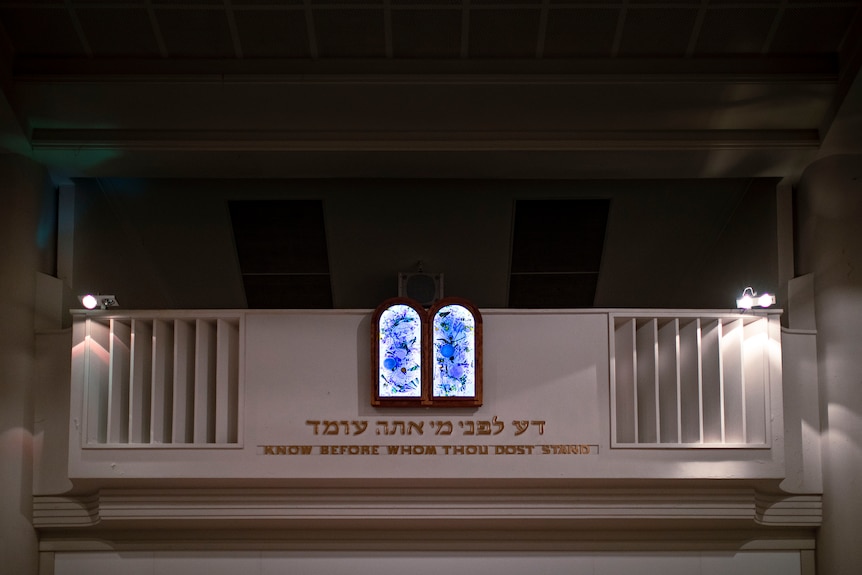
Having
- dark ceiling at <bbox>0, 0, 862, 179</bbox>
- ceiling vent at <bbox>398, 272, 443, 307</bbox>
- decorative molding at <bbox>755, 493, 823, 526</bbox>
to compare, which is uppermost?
dark ceiling at <bbox>0, 0, 862, 179</bbox>

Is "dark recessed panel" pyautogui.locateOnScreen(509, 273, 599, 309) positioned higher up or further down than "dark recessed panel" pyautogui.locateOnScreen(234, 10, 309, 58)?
further down

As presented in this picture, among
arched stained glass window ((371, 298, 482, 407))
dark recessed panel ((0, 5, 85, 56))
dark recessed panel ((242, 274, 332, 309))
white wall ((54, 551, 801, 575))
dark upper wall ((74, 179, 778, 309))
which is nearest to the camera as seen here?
dark recessed panel ((0, 5, 85, 56))

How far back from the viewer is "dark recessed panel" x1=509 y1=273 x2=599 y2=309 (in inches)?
332

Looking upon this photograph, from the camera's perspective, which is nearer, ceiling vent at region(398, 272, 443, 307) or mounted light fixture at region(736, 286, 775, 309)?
mounted light fixture at region(736, 286, 775, 309)

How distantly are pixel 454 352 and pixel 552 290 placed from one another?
8.42ft

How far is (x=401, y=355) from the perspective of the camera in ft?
20.2

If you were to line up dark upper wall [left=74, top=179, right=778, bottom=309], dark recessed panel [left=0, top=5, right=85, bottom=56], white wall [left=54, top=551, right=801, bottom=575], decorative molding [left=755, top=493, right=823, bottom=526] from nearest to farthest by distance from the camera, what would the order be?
dark recessed panel [left=0, top=5, right=85, bottom=56], decorative molding [left=755, top=493, right=823, bottom=526], white wall [left=54, top=551, right=801, bottom=575], dark upper wall [left=74, top=179, right=778, bottom=309]

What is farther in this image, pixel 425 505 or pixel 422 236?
pixel 422 236

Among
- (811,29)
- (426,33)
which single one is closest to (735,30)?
(811,29)

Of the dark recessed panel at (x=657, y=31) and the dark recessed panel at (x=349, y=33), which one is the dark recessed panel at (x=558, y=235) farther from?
the dark recessed panel at (x=349, y=33)

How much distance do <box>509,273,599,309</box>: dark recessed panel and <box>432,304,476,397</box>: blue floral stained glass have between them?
7.60 feet

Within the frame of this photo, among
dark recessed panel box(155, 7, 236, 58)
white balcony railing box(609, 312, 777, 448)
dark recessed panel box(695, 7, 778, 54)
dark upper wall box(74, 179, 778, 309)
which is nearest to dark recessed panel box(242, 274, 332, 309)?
dark upper wall box(74, 179, 778, 309)

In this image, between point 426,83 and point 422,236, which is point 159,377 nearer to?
point 426,83

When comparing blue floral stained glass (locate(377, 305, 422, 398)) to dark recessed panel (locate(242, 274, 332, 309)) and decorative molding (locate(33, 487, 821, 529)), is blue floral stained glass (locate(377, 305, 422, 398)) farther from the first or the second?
dark recessed panel (locate(242, 274, 332, 309))
